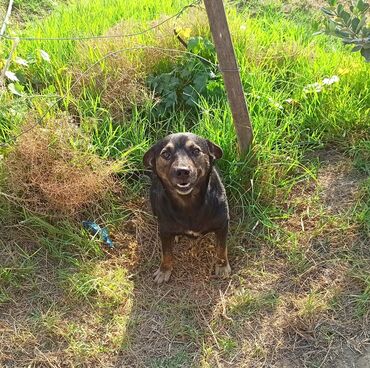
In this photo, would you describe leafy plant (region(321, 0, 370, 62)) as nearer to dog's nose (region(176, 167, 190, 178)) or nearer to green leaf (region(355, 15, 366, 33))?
green leaf (region(355, 15, 366, 33))

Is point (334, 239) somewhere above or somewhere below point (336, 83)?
below

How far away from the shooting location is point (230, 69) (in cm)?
321

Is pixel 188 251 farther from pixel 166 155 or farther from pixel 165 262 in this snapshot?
pixel 166 155

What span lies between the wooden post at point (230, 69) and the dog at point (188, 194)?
368 mm

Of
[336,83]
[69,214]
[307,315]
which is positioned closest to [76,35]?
[69,214]

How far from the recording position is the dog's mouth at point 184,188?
9.32ft

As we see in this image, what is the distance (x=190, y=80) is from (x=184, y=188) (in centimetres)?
149

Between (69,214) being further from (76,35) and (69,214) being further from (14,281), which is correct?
(76,35)

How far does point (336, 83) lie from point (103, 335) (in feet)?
8.16

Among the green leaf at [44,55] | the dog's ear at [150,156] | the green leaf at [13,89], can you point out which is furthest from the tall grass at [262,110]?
the dog's ear at [150,156]

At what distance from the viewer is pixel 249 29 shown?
14.8ft

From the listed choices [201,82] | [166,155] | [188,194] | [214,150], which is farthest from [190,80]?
[188,194]

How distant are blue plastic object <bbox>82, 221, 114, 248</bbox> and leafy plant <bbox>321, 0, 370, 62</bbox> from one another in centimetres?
192

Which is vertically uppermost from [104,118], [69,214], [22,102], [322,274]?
[22,102]
